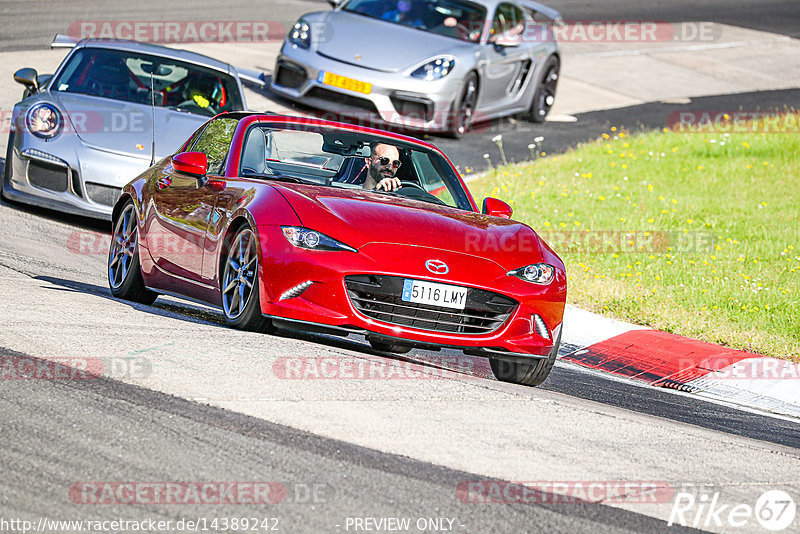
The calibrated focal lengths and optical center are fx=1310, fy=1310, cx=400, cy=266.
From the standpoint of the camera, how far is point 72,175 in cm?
1103

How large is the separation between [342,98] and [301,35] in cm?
114

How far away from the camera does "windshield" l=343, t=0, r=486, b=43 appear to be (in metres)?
17.0

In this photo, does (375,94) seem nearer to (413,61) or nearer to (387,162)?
(413,61)

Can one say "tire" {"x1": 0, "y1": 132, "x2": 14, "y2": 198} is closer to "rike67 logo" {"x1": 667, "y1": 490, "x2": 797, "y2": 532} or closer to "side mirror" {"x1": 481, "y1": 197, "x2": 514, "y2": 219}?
Answer: "side mirror" {"x1": 481, "y1": 197, "x2": 514, "y2": 219}

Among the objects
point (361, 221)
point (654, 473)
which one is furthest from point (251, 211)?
point (654, 473)

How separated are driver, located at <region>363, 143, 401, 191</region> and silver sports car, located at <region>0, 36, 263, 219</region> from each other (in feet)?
10.1

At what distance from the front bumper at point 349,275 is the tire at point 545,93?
39.5ft

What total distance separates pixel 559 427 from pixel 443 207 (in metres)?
2.44

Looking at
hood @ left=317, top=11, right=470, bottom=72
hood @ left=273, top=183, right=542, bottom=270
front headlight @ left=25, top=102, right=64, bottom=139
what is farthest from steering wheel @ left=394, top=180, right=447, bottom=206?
hood @ left=317, top=11, right=470, bottom=72

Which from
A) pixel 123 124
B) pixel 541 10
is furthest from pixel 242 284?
pixel 541 10

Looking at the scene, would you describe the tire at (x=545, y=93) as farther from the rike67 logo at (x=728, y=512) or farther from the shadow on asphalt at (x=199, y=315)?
the rike67 logo at (x=728, y=512)

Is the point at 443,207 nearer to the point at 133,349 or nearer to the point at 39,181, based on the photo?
the point at 133,349

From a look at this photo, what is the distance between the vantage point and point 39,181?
1116 cm

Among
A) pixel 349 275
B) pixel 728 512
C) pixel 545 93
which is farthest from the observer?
pixel 545 93
